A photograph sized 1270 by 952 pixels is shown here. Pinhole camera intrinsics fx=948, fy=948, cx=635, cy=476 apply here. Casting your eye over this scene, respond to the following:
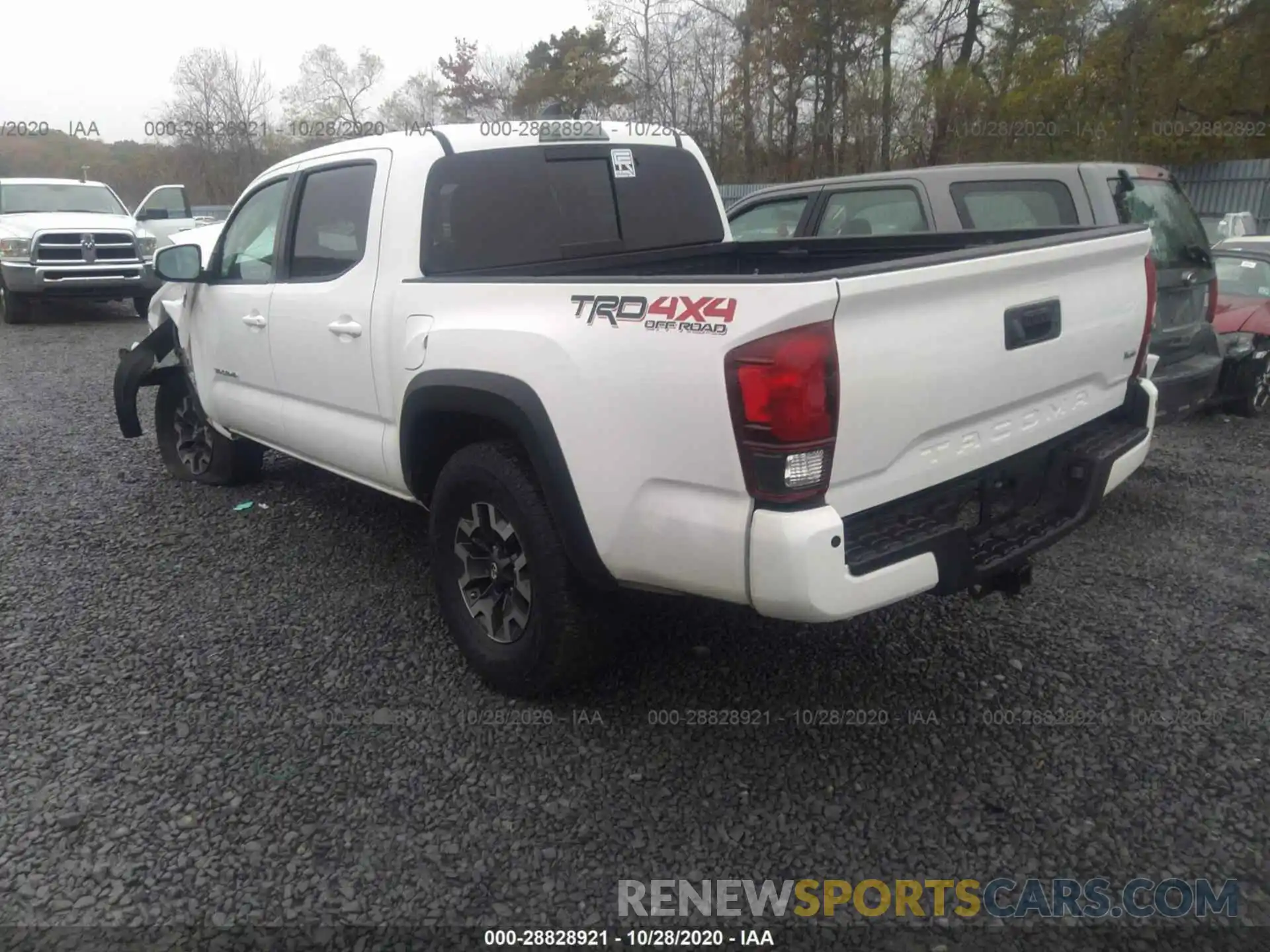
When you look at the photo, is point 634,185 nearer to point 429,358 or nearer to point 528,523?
point 429,358

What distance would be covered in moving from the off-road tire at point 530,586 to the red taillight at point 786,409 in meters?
0.82

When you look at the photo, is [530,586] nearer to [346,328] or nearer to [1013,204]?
[346,328]

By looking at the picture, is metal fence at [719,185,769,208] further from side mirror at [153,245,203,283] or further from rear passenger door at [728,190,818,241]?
side mirror at [153,245,203,283]

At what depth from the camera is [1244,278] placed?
7.51m

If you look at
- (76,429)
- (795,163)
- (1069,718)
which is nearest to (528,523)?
(1069,718)

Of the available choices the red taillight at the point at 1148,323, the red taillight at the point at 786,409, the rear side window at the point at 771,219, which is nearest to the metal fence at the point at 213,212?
the rear side window at the point at 771,219

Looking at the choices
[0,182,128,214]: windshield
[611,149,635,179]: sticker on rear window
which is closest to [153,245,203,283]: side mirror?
[611,149,635,179]: sticker on rear window

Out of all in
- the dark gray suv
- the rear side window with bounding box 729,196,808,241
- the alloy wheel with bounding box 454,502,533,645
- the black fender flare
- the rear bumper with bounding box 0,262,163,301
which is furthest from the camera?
the rear bumper with bounding box 0,262,163,301

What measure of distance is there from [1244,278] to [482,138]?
21.7 ft

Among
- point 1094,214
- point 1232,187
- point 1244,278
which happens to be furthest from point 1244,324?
point 1232,187

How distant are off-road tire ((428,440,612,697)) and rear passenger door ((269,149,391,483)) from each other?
601 millimetres

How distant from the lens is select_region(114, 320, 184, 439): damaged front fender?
557 centimetres

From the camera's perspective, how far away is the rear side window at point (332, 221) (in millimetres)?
3799

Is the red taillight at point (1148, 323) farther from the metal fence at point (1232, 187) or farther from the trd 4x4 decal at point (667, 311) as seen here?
the metal fence at point (1232, 187)
